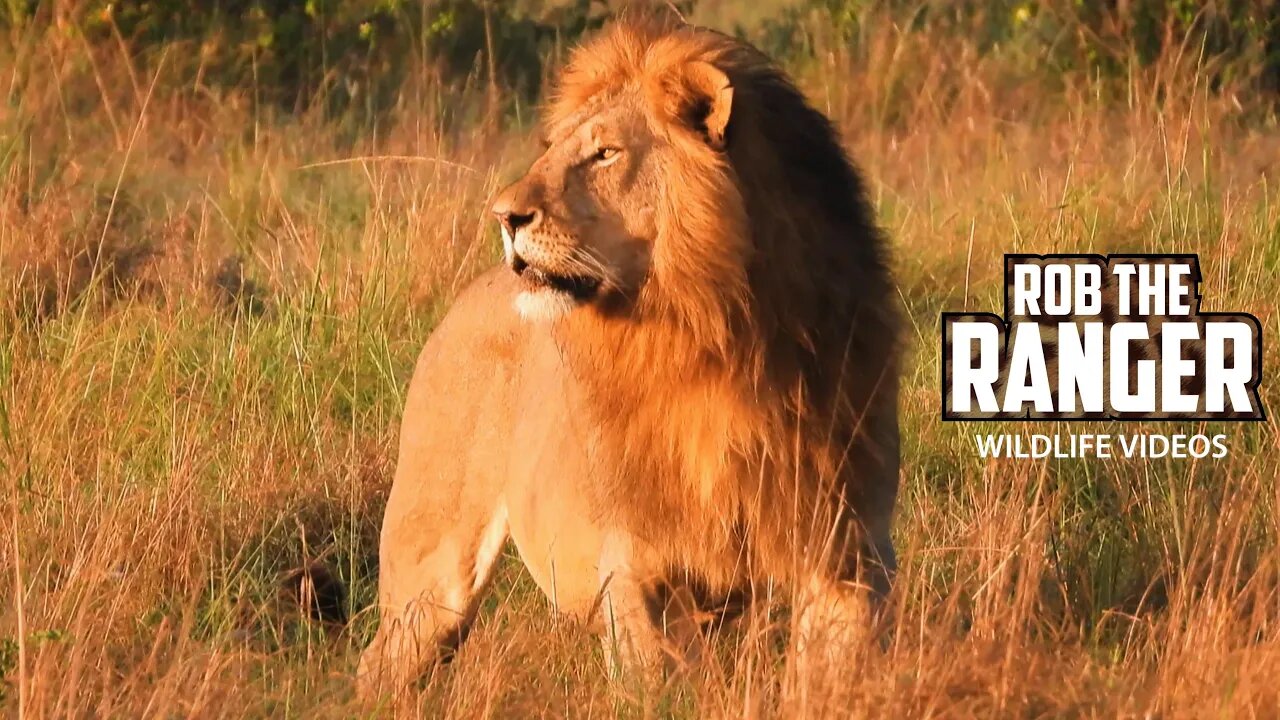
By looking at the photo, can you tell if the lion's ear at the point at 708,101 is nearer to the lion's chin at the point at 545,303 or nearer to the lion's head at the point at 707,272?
the lion's head at the point at 707,272

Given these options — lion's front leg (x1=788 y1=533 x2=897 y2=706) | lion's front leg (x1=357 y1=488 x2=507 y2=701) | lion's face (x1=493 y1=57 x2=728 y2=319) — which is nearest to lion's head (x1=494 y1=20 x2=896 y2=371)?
lion's face (x1=493 y1=57 x2=728 y2=319)

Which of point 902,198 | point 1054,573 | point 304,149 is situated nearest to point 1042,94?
point 902,198

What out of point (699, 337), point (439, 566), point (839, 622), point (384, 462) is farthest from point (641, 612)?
point (384, 462)

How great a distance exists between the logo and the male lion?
1.65 meters

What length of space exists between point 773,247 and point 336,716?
3.78 ft

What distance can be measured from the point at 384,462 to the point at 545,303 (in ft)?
6.76

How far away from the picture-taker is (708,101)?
3723 millimetres

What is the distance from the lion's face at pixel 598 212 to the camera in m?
3.62

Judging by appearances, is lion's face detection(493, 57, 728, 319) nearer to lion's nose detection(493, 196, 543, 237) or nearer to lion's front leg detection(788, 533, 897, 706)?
lion's nose detection(493, 196, 543, 237)

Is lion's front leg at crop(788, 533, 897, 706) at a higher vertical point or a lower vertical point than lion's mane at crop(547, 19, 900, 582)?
lower

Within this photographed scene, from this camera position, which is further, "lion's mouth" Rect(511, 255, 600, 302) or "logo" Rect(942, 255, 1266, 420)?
"logo" Rect(942, 255, 1266, 420)

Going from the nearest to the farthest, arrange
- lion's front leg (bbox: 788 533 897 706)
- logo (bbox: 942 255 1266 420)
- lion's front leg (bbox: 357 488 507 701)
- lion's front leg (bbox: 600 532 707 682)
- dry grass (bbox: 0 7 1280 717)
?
lion's front leg (bbox: 788 533 897 706) < dry grass (bbox: 0 7 1280 717) < lion's front leg (bbox: 600 532 707 682) < lion's front leg (bbox: 357 488 507 701) < logo (bbox: 942 255 1266 420)

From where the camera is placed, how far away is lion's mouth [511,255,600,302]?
3.64 metres

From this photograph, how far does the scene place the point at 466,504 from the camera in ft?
15.1
